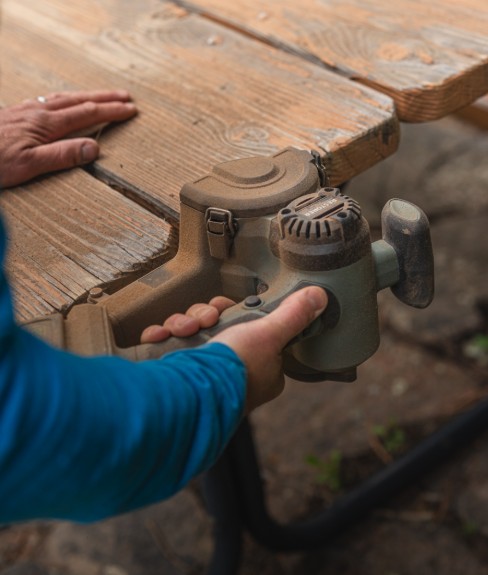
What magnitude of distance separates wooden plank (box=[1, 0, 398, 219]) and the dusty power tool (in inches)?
6.0

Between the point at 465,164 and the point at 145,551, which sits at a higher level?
the point at 465,164

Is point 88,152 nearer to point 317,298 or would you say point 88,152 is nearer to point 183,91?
point 183,91

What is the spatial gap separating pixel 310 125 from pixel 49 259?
17.0 inches

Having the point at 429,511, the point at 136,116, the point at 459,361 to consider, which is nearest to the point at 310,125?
the point at 136,116

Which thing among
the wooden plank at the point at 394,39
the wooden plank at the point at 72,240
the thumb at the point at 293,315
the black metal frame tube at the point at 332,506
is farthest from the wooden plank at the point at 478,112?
the thumb at the point at 293,315

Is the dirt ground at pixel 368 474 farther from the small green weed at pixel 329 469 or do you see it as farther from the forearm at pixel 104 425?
the forearm at pixel 104 425

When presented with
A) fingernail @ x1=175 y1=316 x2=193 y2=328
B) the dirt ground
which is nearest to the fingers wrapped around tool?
fingernail @ x1=175 y1=316 x2=193 y2=328

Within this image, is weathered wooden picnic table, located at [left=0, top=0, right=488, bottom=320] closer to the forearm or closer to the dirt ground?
the forearm

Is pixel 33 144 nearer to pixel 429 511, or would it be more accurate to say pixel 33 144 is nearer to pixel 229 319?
pixel 229 319

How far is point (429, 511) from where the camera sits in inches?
80.2

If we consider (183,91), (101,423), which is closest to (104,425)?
(101,423)

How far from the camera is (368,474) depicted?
2.15m

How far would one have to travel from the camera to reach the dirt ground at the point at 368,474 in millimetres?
1975

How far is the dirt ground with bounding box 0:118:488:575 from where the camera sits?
197cm
